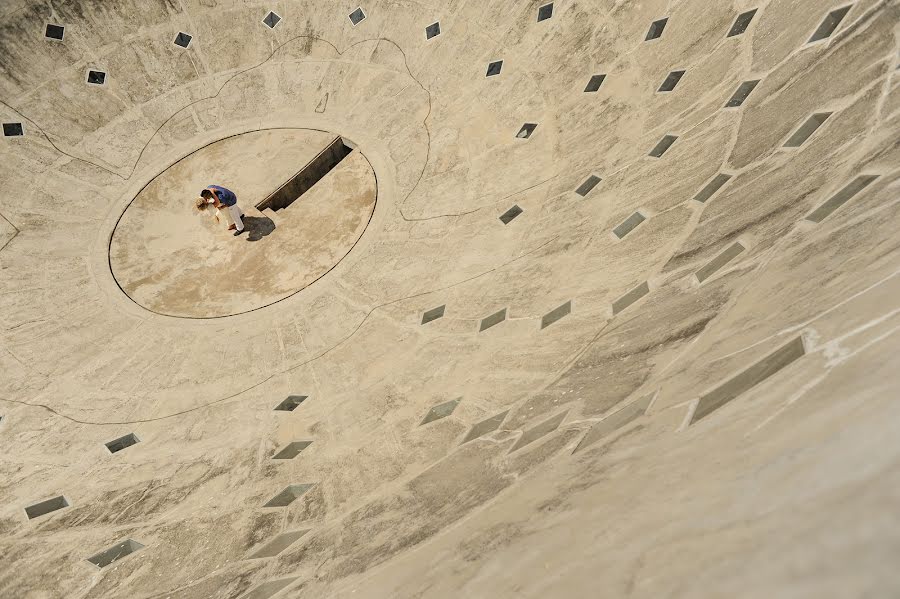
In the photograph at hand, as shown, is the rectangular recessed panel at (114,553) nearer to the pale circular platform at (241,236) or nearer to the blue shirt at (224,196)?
the pale circular platform at (241,236)

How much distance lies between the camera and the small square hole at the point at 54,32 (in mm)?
5930

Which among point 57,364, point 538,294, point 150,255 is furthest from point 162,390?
point 538,294

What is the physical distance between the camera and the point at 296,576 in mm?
3162

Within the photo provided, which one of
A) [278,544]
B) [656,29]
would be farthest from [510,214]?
[278,544]

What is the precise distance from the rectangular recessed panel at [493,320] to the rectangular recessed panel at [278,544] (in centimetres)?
147

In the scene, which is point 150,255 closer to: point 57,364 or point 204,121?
point 57,364

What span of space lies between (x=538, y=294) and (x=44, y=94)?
430cm

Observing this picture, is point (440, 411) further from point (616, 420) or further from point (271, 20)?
point (271, 20)

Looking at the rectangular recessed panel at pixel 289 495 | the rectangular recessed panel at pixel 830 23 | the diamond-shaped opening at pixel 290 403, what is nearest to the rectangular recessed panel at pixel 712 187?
the rectangular recessed panel at pixel 830 23

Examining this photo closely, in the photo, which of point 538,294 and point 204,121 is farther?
point 204,121

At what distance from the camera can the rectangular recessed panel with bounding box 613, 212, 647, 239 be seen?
13.9ft

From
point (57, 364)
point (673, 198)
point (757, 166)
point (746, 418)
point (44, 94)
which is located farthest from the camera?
point (44, 94)

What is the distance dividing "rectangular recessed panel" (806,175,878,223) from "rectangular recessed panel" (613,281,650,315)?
0.84 m

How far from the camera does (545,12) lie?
571 centimetres
